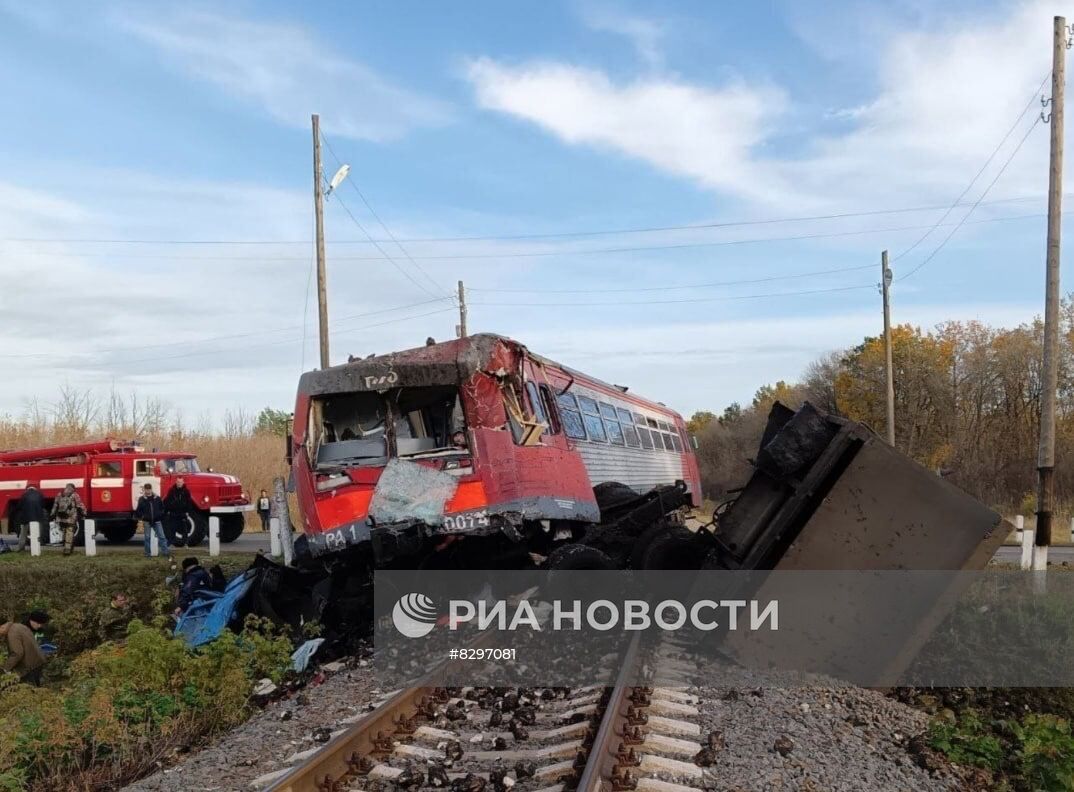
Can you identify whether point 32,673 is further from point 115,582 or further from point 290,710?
point 290,710

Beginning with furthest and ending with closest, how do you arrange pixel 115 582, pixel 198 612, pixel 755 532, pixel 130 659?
pixel 115 582 → pixel 198 612 → pixel 130 659 → pixel 755 532

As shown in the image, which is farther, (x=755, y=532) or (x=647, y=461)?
(x=647, y=461)

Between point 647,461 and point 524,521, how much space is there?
28.4ft

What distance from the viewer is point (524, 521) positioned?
944 centimetres

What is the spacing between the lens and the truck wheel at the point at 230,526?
2534cm

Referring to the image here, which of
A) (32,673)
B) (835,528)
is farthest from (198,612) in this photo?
(835,528)

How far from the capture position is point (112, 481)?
81.3 feet

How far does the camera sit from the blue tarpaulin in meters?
10.4

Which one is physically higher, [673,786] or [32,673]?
[673,786]

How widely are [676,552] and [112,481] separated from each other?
19.6 m

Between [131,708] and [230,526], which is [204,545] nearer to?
[230,526]

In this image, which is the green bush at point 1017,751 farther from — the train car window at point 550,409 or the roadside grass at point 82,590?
the roadside grass at point 82,590

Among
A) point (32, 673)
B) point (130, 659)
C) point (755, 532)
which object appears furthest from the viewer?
point (32, 673)

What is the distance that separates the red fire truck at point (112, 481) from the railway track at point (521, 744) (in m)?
19.5
